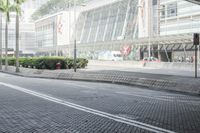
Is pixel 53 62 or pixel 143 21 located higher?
pixel 143 21

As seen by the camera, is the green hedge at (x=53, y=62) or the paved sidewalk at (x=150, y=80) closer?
the paved sidewalk at (x=150, y=80)

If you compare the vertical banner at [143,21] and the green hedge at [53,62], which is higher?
the vertical banner at [143,21]

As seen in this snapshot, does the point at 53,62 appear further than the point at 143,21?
No

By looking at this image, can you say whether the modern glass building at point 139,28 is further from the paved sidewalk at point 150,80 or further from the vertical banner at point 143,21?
the paved sidewalk at point 150,80

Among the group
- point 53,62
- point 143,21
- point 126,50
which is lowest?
point 53,62

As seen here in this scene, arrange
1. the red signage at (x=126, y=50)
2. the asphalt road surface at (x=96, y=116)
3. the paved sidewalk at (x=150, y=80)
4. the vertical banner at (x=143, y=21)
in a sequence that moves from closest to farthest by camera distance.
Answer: the asphalt road surface at (x=96, y=116)
the paved sidewalk at (x=150, y=80)
the red signage at (x=126, y=50)
the vertical banner at (x=143, y=21)

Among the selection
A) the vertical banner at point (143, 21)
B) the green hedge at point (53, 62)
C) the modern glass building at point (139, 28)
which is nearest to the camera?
the green hedge at point (53, 62)

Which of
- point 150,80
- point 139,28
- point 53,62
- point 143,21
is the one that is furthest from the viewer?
point 143,21

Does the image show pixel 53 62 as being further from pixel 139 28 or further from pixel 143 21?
pixel 143 21

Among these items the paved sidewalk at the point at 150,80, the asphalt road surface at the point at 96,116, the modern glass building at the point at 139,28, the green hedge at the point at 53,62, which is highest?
the modern glass building at the point at 139,28

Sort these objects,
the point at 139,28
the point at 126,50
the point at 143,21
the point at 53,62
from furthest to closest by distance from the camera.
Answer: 1. the point at 143,21
2. the point at 139,28
3. the point at 126,50
4. the point at 53,62

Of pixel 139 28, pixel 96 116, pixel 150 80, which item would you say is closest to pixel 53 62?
pixel 150 80

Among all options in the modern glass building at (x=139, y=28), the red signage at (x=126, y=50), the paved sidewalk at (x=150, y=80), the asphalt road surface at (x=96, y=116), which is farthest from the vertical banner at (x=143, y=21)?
the asphalt road surface at (x=96, y=116)

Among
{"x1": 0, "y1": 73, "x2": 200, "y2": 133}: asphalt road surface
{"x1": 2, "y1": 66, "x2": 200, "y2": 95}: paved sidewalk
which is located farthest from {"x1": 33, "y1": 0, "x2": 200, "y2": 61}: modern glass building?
{"x1": 0, "y1": 73, "x2": 200, "y2": 133}: asphalt road surface
